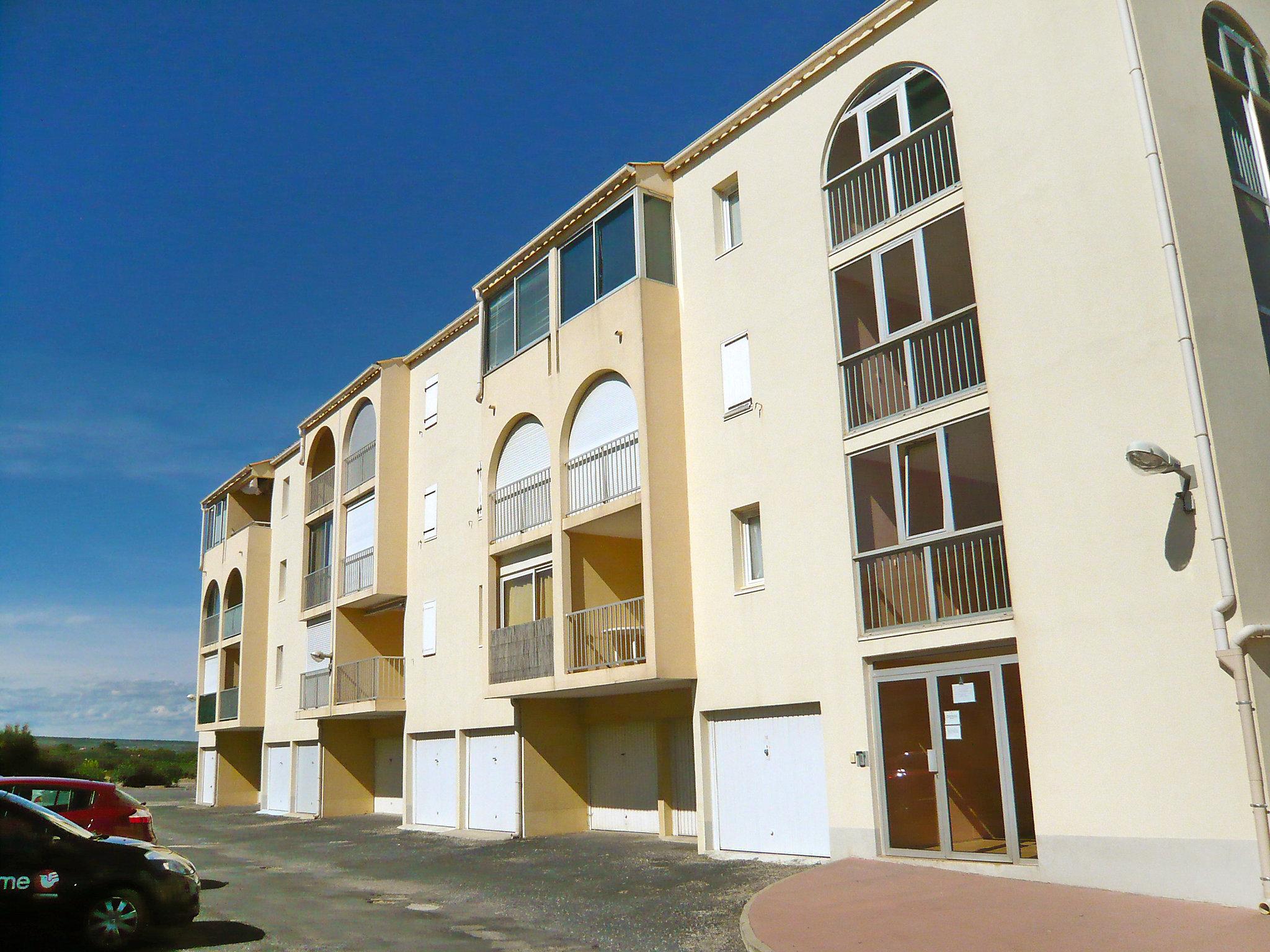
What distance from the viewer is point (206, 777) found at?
40750 mm

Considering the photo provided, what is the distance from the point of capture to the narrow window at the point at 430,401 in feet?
84.3

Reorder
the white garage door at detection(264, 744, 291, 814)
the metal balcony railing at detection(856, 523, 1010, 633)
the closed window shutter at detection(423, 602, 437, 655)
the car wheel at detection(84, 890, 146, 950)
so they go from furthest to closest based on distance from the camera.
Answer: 1. the white garage door at detection(264, 744, 291, 814)
2. the closed window shutter at detection(423, 602, 437, 655)
3. the metal balcony railing at detection(856, 523, 1010, 633)
4. the car wheel at detection(84, 890, 146, 950)

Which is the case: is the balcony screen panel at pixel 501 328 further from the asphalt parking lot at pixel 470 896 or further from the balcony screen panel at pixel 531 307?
the asphalt parking lot at pixel 470 896

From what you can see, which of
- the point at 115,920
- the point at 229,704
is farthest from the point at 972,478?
the point at 229,704

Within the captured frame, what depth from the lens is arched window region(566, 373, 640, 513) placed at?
17.2 meters

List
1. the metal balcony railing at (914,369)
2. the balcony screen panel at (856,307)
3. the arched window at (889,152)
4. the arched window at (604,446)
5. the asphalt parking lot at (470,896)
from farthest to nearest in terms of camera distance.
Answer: the arched window at (604,446) → the balcony screen panel at (856,307) → the arched window at (889,152) → the metal balcony railing at (914,369) → the asphalt parking lot at (470,896)

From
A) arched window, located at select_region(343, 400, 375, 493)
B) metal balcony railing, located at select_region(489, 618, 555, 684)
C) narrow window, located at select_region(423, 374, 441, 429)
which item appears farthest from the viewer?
arched window, located at select_region(343, 400, 375, 493)

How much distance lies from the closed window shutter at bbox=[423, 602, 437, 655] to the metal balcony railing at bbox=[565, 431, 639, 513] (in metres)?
7.24

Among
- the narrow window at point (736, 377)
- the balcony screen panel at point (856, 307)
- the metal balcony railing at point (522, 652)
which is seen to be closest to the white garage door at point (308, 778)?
the metal balcony railing at point (522, 652)

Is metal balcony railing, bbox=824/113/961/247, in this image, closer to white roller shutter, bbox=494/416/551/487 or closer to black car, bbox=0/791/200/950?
white roller shutter, bbox=494/416/551/487

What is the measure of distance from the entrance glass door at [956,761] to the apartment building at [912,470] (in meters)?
0.05

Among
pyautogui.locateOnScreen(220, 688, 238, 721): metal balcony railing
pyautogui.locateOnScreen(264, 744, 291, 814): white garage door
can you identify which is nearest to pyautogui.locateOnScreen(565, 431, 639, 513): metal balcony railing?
pyautogui.locateOnScreen(264, 744, 291, 814): white garage door

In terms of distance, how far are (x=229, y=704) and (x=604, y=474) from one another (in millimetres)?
24459

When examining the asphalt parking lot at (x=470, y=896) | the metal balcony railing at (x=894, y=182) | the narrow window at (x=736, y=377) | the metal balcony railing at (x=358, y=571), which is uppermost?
the metal balcony railing at (x=894, y=182)
